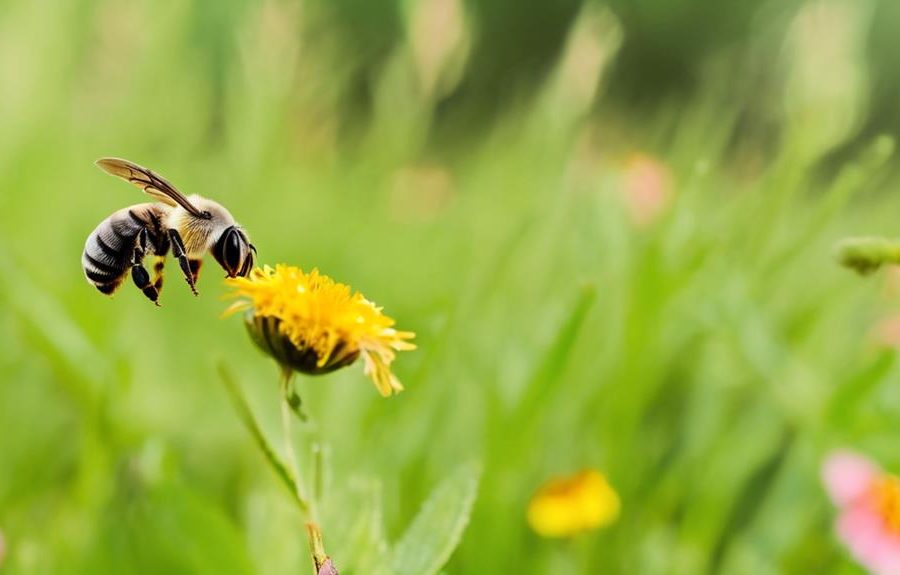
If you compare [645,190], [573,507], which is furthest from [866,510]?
[645,190]

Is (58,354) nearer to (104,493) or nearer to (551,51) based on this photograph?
(104,493)

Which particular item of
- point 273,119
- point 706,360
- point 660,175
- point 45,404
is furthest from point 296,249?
point 660,175

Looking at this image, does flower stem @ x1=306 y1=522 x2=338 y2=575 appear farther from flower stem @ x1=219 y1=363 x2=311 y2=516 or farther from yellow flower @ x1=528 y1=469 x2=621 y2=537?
yellow flower @ x1=528 y1=469 x2=621 y2=537

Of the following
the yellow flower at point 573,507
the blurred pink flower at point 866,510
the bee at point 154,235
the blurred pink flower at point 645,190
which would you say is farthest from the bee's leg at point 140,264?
the blurred pink flower at point 645,190

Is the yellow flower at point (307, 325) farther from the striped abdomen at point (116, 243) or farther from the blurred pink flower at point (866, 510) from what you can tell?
the blurred pink flower at point (866, 510)

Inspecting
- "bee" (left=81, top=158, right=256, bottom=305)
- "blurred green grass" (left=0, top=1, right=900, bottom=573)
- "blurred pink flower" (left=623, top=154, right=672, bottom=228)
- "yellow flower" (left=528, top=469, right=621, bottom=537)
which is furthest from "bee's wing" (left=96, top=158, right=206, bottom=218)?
"blurred pink flower" (left=623, top=154, right=672, bottom=228)

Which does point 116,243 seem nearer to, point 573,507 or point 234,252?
point 234,252
